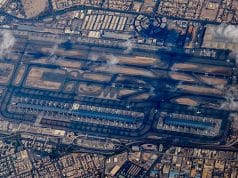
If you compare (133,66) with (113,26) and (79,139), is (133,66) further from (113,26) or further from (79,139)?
(79,139)

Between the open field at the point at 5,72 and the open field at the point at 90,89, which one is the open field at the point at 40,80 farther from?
the open field at the point at 90,89

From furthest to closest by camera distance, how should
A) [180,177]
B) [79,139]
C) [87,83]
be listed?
1. [87,83]
2. [79,139]
3. [180,177]

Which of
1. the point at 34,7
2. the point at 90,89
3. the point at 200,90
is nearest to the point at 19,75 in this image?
the point at 90,89

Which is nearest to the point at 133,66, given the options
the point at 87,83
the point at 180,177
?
the point at 87,83

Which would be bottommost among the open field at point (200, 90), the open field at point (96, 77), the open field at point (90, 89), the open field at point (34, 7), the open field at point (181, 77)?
the open field at point (90, 89)

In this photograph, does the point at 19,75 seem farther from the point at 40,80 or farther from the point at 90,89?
the point at 90,89

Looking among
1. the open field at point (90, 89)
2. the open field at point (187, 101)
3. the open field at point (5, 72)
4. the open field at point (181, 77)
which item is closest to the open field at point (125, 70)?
the open field at point (181, 77)

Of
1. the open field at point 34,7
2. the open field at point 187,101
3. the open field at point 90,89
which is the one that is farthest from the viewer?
the open field at point 34,7

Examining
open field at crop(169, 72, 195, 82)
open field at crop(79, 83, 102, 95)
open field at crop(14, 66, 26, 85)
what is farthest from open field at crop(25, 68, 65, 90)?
open field at crop(169, 72, 195, 82)

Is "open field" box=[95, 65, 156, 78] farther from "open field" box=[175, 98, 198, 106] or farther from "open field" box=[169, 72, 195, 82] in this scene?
"open field" box=[175, 98, 198, 106]

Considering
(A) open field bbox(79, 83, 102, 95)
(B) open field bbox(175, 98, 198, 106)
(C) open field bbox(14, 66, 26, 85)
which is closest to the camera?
(B) open field bbox(175, 98, 198, 106)

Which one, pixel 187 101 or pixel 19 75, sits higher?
pixel 187 101
